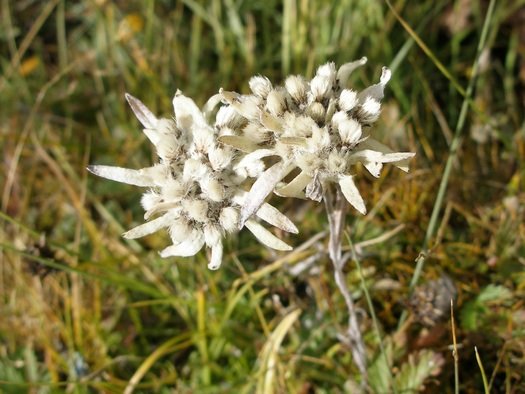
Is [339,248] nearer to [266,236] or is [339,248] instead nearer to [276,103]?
[266,236]

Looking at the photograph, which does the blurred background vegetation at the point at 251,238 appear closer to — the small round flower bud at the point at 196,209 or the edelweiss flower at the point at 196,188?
the edelweiss flower at the point at 196,188

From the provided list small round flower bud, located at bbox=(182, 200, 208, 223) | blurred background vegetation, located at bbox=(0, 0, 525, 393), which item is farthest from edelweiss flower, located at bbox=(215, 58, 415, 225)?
blurred background vegetation, located at bbox=(0, 0, 525, 393)

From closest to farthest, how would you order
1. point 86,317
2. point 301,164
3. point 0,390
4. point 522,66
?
point 301,164 < point 0,390 < point 86,317 < point 522,66

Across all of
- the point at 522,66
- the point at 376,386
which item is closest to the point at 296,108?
the point at 376,386

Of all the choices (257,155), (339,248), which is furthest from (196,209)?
(339,248)

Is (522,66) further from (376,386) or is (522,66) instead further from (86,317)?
(86,317)

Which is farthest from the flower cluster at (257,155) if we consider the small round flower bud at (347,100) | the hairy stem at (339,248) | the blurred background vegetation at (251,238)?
the blurred background vegetation at (251,238)
